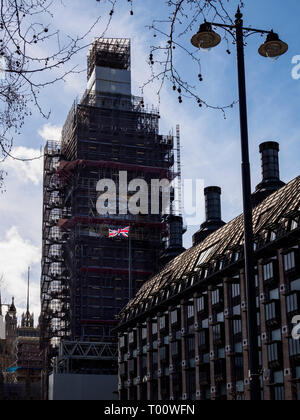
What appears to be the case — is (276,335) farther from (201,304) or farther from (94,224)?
(94,224)

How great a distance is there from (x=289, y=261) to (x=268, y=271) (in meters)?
3.53

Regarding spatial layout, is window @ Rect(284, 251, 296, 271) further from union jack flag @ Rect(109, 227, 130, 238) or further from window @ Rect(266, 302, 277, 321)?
union jack flag @ Rect(109, 227, 130, 238)

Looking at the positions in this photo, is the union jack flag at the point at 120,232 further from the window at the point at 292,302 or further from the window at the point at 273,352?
the window at the point at 292,302

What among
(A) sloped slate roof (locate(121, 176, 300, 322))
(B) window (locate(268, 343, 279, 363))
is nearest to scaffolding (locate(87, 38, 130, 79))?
(A) sloped slate roof (locate(121, 176, 300, 322))

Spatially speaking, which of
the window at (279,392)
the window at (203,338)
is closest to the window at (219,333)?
the window at (203,338)

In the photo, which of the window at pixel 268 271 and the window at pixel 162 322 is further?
the window at pixel 162 322

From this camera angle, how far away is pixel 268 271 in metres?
65.0

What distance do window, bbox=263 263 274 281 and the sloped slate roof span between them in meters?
3.28

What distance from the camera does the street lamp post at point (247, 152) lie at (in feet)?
51.2

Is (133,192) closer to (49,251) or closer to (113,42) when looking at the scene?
(49,251)

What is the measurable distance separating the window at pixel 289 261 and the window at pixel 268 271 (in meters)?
1.99

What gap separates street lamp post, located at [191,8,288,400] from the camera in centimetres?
1560

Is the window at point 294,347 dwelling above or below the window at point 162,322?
below

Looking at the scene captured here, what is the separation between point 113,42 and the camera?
502 ft
